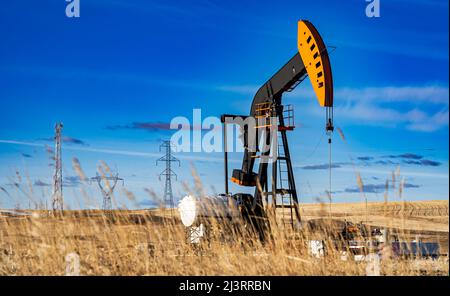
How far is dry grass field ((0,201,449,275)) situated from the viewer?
6480mm

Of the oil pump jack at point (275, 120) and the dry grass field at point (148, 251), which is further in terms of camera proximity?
the oil pump jack at point (275, 120)

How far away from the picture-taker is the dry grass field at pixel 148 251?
6.48 m

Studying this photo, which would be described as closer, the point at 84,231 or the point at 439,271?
Result: the point at 439,271

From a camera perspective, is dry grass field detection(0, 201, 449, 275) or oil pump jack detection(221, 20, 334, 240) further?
oil pump jack detection(221, 20, 334, 240)

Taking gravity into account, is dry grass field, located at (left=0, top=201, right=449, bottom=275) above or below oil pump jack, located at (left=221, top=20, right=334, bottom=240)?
below

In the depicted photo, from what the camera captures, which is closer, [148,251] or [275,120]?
[148,251]

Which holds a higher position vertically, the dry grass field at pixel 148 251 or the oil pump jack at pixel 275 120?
the oil pump jack at pixel 275 120

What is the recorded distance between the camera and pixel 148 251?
293 inches

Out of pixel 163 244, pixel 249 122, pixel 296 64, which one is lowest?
pixel 163 244

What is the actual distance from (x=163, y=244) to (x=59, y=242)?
1465 mm

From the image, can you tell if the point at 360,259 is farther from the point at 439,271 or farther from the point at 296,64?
the point at 296,64

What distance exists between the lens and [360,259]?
7141mm
